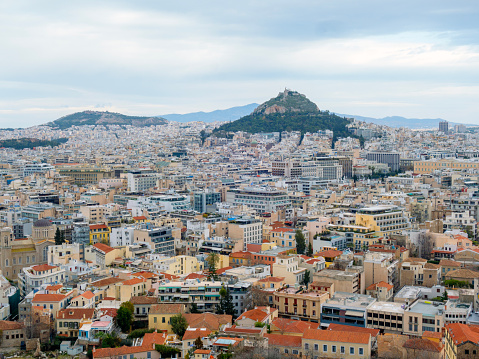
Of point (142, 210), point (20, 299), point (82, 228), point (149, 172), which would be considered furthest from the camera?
point (149, 172)

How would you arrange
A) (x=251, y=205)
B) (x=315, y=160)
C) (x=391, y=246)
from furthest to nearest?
(x=315, y=160) < (x=251, y=205) < (x=391, y=246)

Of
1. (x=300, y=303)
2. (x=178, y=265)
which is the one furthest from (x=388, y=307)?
(x=178, y=265)

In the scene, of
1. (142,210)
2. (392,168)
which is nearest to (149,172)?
(142,210)

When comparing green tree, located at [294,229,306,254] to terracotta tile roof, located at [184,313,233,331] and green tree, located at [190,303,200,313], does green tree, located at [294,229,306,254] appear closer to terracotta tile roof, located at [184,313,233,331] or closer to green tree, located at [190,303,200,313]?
green tree, located at [190,303,200,313]

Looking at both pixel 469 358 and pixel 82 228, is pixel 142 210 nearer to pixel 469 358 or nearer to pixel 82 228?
pixel 82 228

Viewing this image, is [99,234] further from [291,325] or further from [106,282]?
[291,325]

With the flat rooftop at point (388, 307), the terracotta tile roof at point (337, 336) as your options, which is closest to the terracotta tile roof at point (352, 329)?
the terracotta tile roof at point (337, 336)
